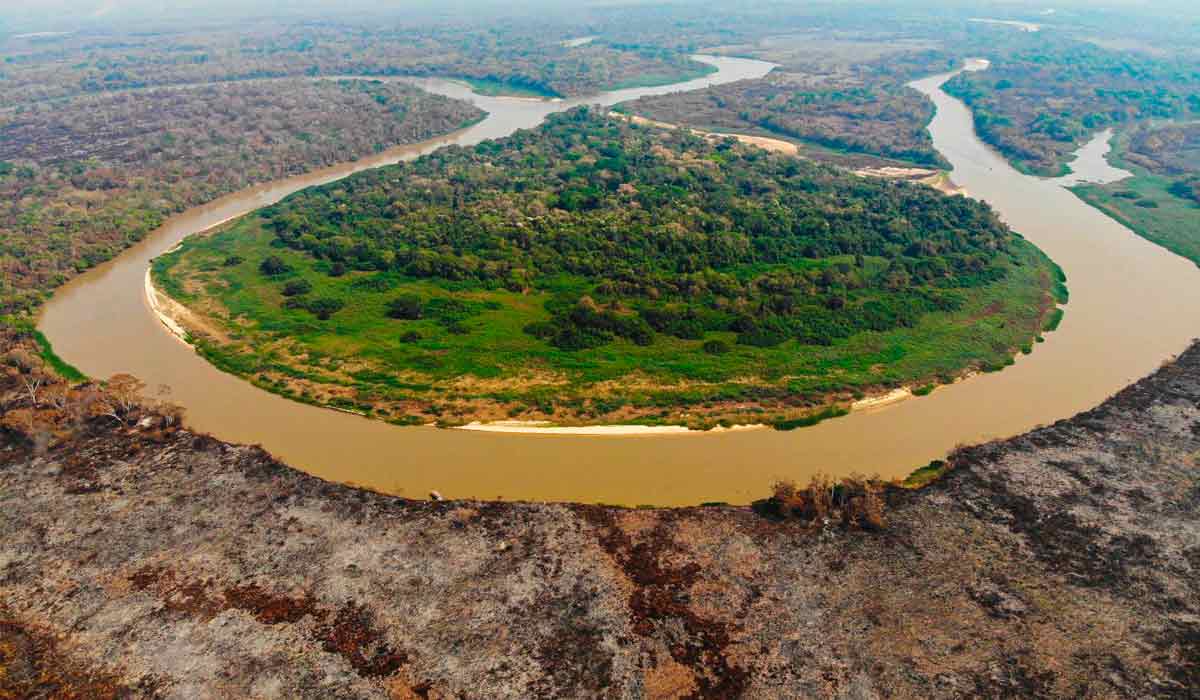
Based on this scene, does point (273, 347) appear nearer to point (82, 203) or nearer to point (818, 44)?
point (82, 203)

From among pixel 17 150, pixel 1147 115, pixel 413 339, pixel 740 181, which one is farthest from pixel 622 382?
pixel 1147 115

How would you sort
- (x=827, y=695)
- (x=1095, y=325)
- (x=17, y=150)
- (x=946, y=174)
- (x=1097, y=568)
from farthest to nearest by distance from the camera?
(x=17, y=150), (x=946, y=174), (x=1095, y=325), (x=1097, y=568), (x=827, y=695)

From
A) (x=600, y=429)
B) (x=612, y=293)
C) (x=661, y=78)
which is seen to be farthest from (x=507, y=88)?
(x=600, y=429)

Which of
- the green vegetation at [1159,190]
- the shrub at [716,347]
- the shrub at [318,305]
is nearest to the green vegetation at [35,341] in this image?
the shrub at [318,305]

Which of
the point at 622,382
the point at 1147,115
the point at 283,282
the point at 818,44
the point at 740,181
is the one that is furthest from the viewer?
the point at 818,44

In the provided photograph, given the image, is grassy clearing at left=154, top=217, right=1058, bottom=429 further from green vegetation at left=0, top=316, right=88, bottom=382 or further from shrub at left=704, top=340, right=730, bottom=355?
green vegetation at left=0, top=316, right=88, bottom=382

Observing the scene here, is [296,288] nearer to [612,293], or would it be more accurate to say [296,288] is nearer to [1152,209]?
[612,293]

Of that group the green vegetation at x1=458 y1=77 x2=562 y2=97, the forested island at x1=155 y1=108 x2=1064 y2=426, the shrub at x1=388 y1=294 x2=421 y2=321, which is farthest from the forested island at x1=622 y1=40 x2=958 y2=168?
the shrub at x1=388 y1=294 x2=421 y2=321
